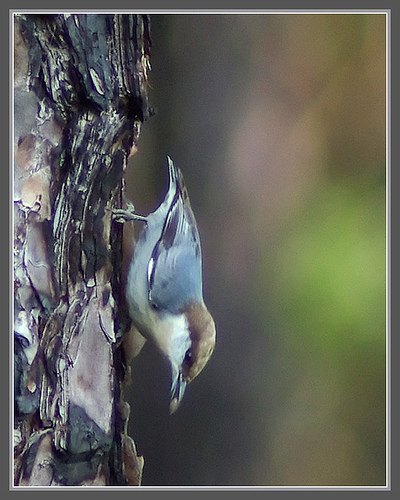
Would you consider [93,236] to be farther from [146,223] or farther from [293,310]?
[293,310]

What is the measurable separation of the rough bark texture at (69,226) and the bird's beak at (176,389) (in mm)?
87

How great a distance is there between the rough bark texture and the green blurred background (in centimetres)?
6

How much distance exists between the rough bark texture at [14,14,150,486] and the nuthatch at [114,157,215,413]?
4 cm

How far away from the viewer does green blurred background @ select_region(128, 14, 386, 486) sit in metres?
1.02

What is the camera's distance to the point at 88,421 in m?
1.03

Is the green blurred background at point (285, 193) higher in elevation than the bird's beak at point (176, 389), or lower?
higher

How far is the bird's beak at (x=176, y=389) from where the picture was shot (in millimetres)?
1026

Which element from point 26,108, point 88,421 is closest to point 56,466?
point 88,421

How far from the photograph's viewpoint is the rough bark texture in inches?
39.4

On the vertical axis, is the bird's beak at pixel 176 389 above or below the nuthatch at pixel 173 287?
below

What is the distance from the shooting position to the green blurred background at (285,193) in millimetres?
1017

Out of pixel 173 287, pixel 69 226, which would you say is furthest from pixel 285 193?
pixel 69 226

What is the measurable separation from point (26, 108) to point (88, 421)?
0.56 meters

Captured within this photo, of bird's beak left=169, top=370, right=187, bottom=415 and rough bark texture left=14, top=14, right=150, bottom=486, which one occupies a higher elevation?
rough bark texture left=14, top=14, right=150, bottom=486
